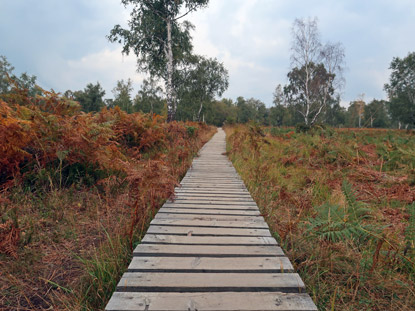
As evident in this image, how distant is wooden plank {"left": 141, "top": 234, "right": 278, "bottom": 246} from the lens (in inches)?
87.2

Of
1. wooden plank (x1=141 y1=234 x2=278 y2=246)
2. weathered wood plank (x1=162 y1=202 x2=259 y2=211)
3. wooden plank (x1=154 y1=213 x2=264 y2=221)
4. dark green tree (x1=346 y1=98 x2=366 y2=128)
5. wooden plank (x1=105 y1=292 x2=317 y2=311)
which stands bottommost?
weathered wood plank (x1=162 y1=202 x2=259 y2=211)

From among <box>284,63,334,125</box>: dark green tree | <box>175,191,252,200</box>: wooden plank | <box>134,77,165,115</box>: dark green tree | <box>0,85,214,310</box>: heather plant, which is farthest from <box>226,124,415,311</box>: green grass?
<box>134,77,165,115</box>: dark green tree

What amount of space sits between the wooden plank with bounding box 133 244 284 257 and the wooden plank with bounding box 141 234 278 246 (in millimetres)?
62

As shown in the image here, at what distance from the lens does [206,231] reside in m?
2.49

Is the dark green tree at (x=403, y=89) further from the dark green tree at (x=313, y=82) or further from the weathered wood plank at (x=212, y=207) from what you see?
the weathered wood plank at (x=212, y=207)

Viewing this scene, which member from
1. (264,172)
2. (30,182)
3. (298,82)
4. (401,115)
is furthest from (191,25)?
(401,115)

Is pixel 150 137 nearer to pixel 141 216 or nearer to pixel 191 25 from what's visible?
pixel 141 216

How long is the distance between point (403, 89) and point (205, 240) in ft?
156

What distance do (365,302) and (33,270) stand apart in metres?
2.84

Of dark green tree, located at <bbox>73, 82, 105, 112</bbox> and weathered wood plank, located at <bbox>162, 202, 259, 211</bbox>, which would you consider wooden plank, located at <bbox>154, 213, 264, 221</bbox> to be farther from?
dark green tree, located at <bbox>73, 82, 105, 112</bbox>

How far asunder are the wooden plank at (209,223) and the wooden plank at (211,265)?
27.0 inches

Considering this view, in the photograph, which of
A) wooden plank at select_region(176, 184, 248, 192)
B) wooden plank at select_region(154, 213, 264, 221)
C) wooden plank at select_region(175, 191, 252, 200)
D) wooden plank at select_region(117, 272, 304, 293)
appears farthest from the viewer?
wooden plank at select_region(176, 184, 248, 192)

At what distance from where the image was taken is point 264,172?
5.06 metres

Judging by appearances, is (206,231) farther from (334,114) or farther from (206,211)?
(334,114)
